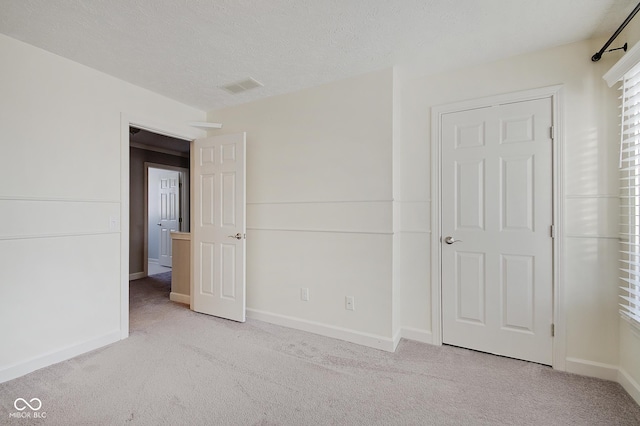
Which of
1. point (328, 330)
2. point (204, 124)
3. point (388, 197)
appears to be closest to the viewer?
point (388, 197)

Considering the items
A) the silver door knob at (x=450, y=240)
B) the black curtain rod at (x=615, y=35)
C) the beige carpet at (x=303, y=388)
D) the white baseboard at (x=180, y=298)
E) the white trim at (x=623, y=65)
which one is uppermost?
the black curtain rod at (x=615, y=35)

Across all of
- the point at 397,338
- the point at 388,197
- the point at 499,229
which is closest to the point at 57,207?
the point at 388,197

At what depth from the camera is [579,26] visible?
74.3 inches

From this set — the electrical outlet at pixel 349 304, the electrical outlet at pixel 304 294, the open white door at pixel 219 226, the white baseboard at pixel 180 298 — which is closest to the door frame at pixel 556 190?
the electrical outlet at pixel 349 304

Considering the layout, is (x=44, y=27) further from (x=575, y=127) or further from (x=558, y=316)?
(x=558, y=316)

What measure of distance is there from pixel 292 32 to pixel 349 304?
2256mm

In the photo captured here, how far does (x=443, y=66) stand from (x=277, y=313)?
284 cm

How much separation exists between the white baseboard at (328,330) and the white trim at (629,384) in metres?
1.49

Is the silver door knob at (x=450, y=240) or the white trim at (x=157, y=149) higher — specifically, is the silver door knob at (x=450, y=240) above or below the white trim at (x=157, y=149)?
below

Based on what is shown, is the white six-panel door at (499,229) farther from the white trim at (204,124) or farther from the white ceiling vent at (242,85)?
the white trim at (204,124)

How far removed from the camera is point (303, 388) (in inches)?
74.0

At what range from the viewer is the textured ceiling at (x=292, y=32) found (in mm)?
1711

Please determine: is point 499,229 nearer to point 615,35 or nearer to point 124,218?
point 615,35

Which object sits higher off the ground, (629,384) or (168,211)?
(168,211)
